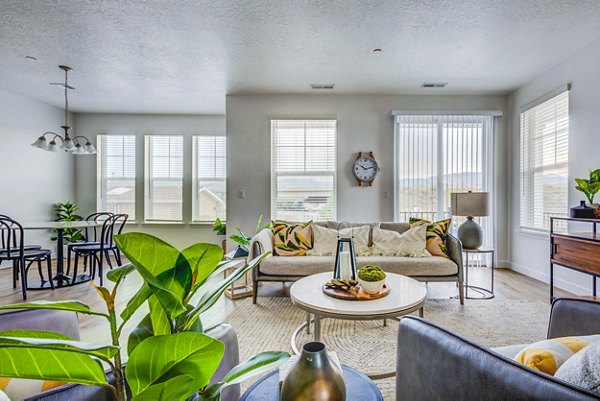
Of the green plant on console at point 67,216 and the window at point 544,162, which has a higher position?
the window at point 544,162

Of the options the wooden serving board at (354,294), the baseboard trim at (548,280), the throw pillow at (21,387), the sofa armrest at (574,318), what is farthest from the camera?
the baseboard trim at (548,280)

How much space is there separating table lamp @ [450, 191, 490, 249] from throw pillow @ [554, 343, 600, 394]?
2872 millimetres

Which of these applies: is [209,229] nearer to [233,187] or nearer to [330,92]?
[233,187]

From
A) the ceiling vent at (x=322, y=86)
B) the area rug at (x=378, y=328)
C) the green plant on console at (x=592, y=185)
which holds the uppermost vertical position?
the ceiling vent at (x=322, y=86)

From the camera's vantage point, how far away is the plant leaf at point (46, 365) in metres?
0.41

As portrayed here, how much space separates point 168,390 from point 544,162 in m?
4.85

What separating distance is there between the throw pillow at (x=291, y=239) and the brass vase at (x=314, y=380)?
254cm

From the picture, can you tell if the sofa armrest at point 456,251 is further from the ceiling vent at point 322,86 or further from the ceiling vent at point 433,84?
the ceiling vent at point 322,86

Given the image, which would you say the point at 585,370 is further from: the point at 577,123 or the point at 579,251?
the point at 577,123

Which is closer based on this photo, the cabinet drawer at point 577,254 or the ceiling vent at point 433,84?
the cabinet drawer at point 577,254

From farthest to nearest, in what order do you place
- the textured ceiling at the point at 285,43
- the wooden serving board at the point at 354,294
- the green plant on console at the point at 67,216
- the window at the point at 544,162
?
the green plant on console at the point at 67,216 < the window at the point at 544,162 < the textured ceiling at the point at 285,43 < the wooden serving board at the point at 354,294

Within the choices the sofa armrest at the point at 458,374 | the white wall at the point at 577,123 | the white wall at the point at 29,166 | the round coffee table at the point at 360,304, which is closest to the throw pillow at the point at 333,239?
the round coffee table at the point at 360,304

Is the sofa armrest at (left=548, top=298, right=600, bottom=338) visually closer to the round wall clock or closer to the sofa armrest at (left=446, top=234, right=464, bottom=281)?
the sofa armrest at (left=446, top=234, right=464, bottom=281)

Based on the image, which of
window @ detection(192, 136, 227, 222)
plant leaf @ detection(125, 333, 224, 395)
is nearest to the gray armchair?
plant leaf @ detection(125, 333, 224, 395)
